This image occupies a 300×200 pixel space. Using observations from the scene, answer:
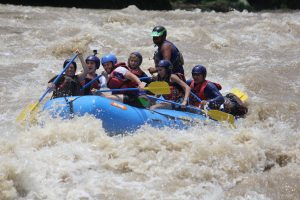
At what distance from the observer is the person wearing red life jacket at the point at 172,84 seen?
619 cm

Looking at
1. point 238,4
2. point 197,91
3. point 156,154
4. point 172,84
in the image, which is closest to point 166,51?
point 172,84

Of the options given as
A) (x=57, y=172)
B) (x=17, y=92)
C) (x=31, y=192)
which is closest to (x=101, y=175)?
(x=57, y=172)

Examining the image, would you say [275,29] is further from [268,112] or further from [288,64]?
[268,112]

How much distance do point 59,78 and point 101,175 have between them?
6.08ft

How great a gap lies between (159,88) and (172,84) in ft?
1.44

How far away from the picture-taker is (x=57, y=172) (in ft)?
15.1

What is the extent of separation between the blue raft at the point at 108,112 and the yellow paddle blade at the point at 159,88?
0.79 ft

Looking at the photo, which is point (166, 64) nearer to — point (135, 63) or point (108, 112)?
point (135, 63)

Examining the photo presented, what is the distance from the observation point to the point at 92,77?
6.39 m

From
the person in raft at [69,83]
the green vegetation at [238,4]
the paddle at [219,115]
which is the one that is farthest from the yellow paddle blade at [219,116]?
the green vegetation at [238,4]

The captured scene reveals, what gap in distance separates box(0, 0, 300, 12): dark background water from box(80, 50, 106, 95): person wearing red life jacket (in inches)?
587

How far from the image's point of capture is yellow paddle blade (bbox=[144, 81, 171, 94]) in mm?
5895

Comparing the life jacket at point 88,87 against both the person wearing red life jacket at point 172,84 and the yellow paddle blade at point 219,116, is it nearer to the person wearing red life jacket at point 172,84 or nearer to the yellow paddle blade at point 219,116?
the person wearing red life jacket at point 172,84

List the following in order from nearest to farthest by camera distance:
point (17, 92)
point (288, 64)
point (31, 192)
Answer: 1. point (31, 192)
2. point (17, 92)
3. point (288, 64)
